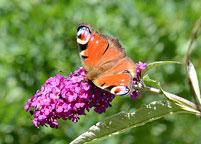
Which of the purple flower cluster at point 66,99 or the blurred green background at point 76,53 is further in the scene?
the blurred green background at point 76,53

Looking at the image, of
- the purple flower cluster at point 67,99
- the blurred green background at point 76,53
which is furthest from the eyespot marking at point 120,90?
the blurred green background at point 76,53

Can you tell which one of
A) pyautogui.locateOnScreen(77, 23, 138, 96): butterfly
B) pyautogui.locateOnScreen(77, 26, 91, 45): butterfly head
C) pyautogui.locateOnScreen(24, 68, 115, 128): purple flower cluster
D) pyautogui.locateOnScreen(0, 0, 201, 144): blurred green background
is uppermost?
pyautogui.locateOnScreen(0, 0, 201, 144): blurred green background

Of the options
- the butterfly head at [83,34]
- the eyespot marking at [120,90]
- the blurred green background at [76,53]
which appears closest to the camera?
the eyespot marking at [120,90]

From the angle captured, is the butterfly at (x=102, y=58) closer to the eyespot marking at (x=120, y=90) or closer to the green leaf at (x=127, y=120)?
the eyespot marking at (x=120, y=90)

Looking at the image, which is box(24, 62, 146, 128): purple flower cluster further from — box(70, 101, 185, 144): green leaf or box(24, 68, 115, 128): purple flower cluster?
box(70, 101, 185, 144): green leaf

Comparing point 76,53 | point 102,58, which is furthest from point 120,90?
point 76,53

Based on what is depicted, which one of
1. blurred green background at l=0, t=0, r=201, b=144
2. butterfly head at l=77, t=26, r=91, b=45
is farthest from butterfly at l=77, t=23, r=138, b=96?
blurred green background at l=0, t=0, r=201, b=144

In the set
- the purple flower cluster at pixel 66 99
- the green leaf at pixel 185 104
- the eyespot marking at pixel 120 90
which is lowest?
the green leaf at pixel 185 104

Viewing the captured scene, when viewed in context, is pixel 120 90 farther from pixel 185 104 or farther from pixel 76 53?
pixel 76 53
